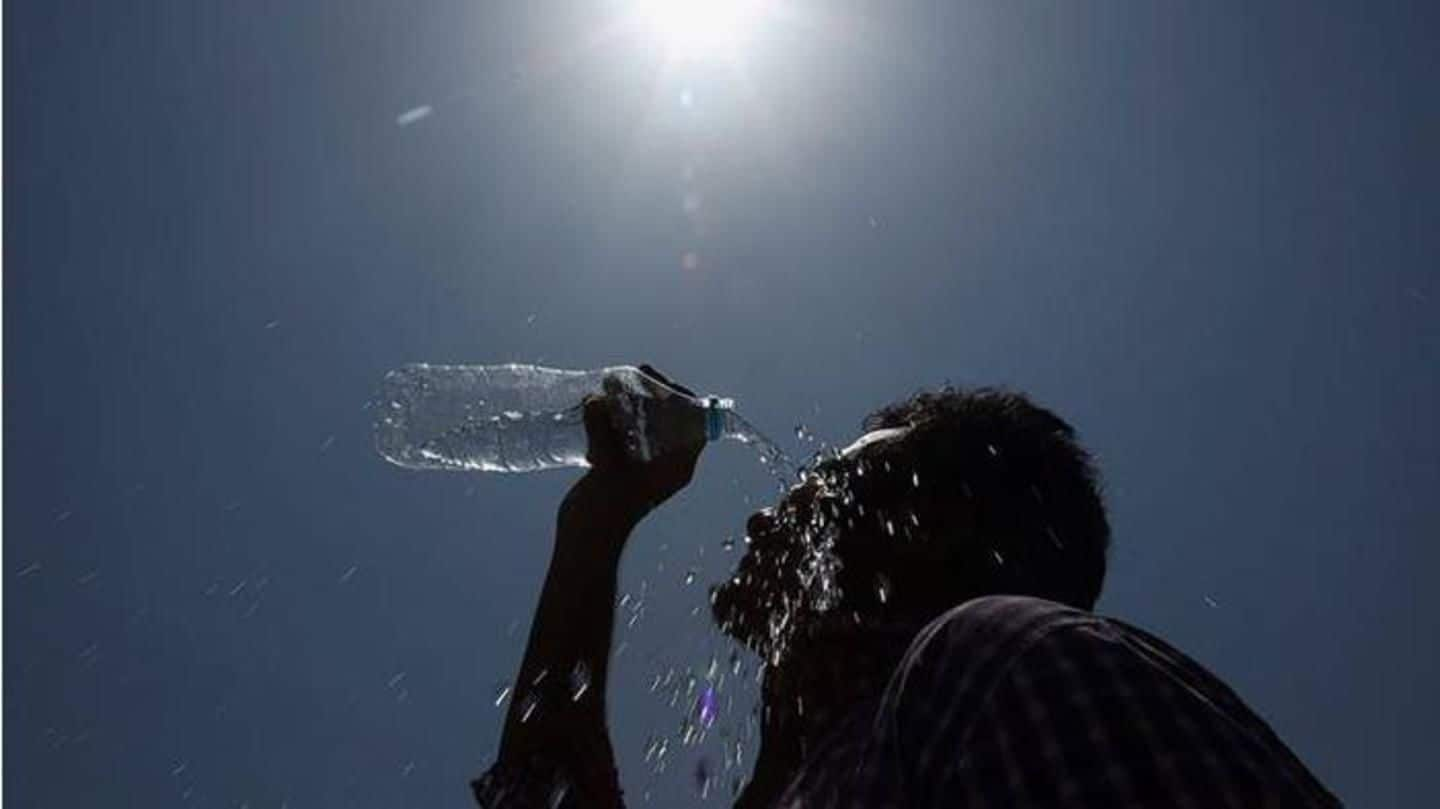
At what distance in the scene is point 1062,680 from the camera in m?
1.45

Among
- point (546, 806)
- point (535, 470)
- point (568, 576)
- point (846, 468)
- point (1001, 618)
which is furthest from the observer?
point (535, 470)

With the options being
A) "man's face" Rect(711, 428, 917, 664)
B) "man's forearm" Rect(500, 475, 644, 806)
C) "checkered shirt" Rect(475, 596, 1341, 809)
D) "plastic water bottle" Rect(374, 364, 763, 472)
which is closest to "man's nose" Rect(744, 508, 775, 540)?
"man's face" Rect(711, 428, 917, 664)

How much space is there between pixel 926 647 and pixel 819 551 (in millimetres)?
1108

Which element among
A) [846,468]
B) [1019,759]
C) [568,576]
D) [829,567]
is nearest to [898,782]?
[1019,759]

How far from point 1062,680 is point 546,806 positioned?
84.3 inches

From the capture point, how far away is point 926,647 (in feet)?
5.32

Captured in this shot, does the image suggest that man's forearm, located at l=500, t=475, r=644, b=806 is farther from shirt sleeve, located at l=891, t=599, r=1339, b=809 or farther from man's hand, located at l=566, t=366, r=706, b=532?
shirt sleeve, located at l=891, t=599, r=1339, b=809

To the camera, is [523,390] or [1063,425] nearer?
[1063,425]

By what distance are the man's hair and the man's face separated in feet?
0.22

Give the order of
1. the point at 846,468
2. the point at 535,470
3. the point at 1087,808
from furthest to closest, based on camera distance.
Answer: the point at 535,470, the point at 846,468, the point at 1087,808

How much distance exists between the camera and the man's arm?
3404mm

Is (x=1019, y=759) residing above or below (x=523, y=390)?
above

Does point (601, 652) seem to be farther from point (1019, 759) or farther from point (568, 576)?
point (1019, 759)

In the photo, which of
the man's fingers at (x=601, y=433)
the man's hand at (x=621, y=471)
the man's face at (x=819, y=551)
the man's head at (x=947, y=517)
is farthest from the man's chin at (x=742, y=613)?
the man's fingers at (x=601, y=433)
